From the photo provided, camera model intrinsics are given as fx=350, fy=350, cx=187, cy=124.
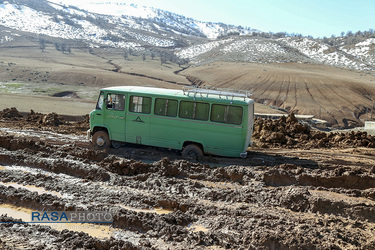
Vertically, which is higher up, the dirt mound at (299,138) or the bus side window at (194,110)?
the bus side window at (194,110)

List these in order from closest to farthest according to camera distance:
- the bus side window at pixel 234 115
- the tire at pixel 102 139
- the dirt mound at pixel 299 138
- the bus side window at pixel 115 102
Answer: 1. the bus side window at pixel 234 115
2. the bus side window at pixel 115 102
3. the tire at pixel 102 139
4. the dirt mound at pixel 299 138

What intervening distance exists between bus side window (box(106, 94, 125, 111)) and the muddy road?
162 centimetres

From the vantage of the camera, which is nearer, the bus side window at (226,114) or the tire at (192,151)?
the bus side window at (226,114)

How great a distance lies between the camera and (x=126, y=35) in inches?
7032

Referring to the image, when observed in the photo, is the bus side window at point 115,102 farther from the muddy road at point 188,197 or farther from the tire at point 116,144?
the muddy road at point 188,197

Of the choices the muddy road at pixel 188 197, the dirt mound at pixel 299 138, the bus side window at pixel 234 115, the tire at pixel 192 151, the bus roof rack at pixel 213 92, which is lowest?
the muddy road at pixel 188 197

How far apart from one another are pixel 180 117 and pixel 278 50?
107713 mm

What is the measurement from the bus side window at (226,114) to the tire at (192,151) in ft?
3.89

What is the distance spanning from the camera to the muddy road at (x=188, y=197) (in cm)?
714

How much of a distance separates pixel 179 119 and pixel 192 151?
1.25m

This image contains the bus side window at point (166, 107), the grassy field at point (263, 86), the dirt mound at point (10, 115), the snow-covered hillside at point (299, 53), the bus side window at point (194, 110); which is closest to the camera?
the bus side window at point (194, 110)

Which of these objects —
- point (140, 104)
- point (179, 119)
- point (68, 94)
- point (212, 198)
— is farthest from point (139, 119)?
point (68, 94)

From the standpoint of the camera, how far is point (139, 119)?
13031 millimetres

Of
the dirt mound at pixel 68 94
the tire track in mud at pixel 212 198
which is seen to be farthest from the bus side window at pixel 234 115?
the dirt mound at pixel 68 94
